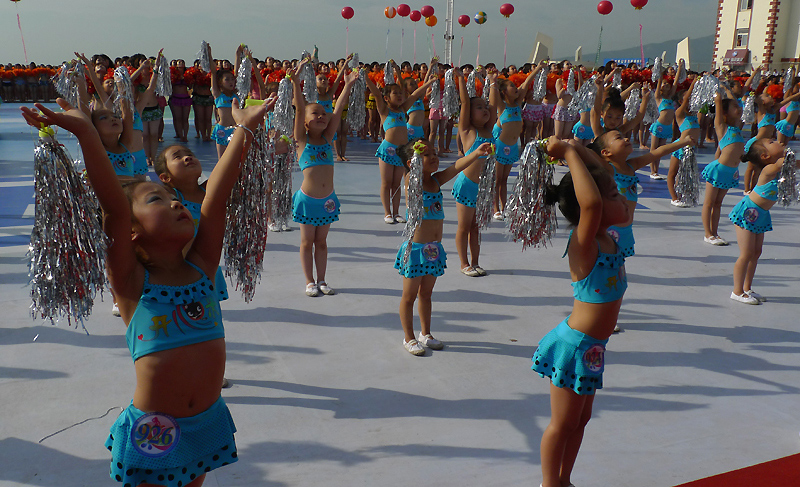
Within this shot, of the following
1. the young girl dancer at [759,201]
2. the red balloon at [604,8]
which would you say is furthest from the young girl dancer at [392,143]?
the red balloon at [604,8]

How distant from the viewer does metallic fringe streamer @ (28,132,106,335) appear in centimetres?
158

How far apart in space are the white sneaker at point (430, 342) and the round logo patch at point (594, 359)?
1.59m

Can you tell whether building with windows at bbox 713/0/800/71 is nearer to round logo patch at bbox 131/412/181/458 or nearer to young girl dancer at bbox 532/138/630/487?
young girl dancer at bbox 532/138/630/487

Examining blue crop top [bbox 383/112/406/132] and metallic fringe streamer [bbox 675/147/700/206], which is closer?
metallic fringe streamer [bbox 675/147/700/206]

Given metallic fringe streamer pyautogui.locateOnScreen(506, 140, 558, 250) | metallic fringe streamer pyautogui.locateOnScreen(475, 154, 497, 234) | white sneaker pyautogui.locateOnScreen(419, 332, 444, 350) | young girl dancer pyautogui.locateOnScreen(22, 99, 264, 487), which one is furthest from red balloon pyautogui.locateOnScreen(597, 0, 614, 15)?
young girl dancer pyautogui.locateOnScreen(22, 99, 264, 487)

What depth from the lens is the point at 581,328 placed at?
2.26 m

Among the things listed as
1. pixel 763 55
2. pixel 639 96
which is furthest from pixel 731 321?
pixel 763 55

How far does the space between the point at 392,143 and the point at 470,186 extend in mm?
2008

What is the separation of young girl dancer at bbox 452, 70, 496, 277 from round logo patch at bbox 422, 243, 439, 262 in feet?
4.57

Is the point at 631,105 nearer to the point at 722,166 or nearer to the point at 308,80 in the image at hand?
the point at 722,166

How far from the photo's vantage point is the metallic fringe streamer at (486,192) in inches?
184

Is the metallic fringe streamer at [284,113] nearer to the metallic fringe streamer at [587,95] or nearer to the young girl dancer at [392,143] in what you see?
the young girl dancer at [392,143]

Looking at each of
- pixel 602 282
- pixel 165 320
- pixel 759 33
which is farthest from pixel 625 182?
pixel 759 33

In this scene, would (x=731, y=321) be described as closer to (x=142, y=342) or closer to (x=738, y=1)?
(x=142, y=342)
